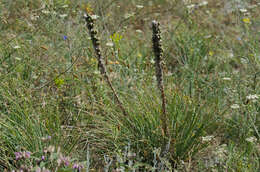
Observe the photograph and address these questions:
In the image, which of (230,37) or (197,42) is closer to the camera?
(197,42)

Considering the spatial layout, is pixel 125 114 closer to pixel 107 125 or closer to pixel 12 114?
pixel 107 125

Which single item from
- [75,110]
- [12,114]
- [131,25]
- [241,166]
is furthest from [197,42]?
[12,114]

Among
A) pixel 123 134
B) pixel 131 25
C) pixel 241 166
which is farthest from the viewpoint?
pixel 131 25

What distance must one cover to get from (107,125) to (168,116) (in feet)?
1.45

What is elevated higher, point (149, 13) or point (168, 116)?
point (149, 13)

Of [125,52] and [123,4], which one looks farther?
[123,4]

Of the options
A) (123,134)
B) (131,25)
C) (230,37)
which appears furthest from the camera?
(131,25)

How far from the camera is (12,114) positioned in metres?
2.24

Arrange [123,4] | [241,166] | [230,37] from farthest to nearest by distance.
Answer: [123,4]
[230,37]
[241,166]

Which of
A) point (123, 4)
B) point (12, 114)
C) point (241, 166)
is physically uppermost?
point (123, 4)

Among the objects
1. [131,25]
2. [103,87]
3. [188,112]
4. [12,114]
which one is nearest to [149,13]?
[131,25]

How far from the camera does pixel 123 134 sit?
223 centimetres

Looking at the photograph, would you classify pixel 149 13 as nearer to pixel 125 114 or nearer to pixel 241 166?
pixel 125 114

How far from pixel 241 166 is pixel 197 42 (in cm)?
223
